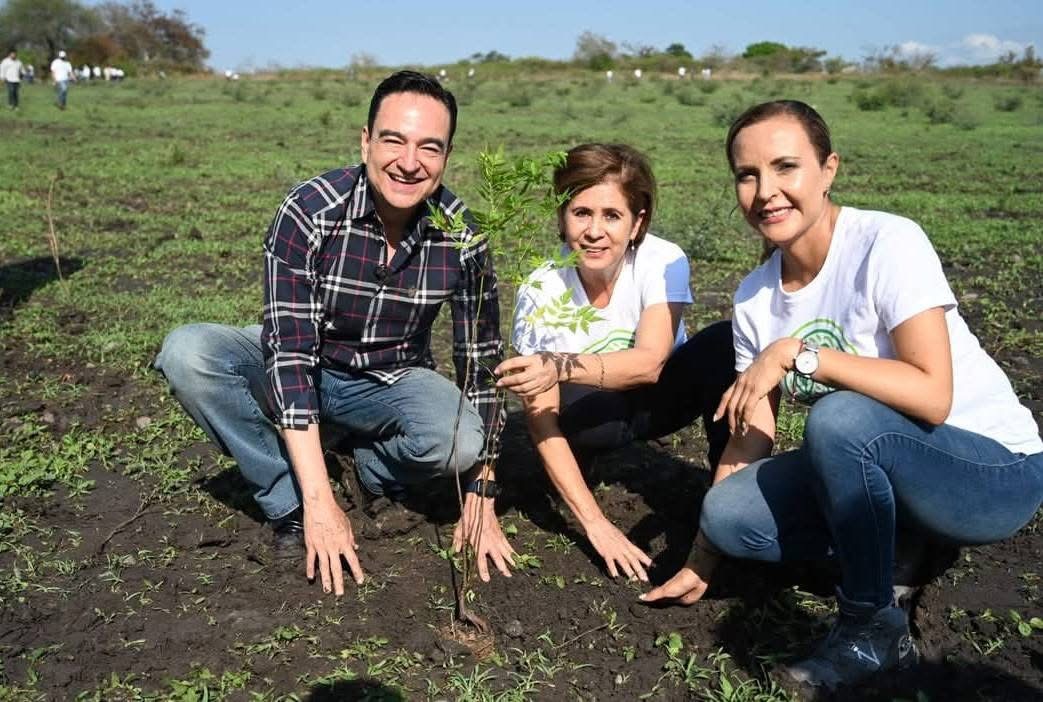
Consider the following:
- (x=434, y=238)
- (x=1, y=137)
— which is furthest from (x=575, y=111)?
(x=434, y=238)

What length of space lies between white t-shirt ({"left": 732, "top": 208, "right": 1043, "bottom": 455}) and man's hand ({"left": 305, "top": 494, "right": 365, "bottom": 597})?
1.32m

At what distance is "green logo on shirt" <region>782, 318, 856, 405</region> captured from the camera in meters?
2.41

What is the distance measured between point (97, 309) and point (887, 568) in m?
5.11

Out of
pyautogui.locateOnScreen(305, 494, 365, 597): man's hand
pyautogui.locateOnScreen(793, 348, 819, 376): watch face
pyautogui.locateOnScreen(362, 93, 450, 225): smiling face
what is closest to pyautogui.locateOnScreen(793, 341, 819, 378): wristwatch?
pyautogui.locateOnScreen(793, 348, 819, 376): watch face

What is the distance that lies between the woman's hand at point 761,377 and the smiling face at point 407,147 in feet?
3.51

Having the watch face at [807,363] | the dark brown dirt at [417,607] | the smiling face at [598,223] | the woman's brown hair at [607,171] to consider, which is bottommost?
the dark brown dirt at [417,607]

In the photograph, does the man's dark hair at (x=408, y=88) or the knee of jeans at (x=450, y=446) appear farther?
the knee of jeans at (x=450, y=446)

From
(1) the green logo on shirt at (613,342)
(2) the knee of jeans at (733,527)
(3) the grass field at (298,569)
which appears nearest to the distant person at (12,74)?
(3) the grass field at (298,569)

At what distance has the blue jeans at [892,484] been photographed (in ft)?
7.20

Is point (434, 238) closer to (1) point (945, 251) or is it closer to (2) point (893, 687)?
(2) point (893, 687)

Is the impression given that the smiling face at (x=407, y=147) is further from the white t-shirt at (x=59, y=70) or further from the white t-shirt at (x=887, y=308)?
the white t-shirt at (x=59, y=70)

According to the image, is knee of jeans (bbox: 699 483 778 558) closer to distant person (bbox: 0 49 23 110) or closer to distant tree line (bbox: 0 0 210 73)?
distant person (bbox: 0 49 23 110)

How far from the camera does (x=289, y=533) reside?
10.1 ft

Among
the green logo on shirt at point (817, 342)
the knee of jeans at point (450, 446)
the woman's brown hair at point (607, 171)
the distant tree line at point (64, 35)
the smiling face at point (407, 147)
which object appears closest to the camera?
the green logo on shirt at point (817, 342)
